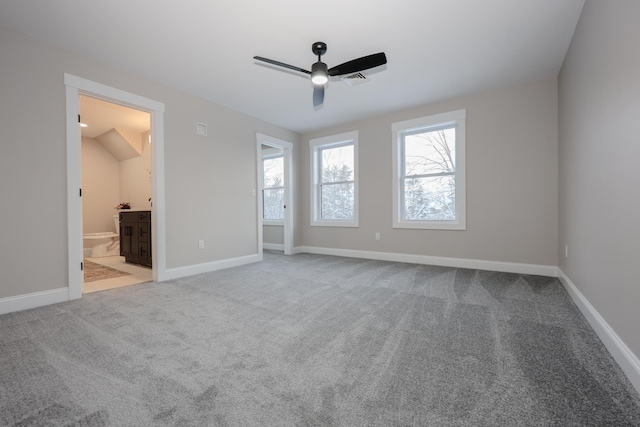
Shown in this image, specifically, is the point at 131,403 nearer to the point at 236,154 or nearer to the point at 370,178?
the point at 236,154

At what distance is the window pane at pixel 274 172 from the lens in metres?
6.34

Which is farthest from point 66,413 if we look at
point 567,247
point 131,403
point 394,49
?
point 567,247

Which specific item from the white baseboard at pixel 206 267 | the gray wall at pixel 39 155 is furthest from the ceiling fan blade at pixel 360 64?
the white baseboard at pixel 206 267

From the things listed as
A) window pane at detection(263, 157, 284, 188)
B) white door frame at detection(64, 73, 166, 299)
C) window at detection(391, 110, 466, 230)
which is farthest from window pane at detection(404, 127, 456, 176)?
white door frame at detection(64, 73, 166, 299)

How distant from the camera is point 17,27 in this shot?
96.0 inches

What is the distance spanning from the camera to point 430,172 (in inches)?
175

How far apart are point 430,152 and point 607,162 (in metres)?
2.72

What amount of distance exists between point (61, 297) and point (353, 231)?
13.3 feet

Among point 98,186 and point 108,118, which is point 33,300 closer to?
point 108,118

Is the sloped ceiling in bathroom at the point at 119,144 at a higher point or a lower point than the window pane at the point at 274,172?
higher

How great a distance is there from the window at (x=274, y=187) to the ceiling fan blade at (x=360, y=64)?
3727mm

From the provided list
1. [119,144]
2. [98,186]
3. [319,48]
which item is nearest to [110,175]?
[98,186]

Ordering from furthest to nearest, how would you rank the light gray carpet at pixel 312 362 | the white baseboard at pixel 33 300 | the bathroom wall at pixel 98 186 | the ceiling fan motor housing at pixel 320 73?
1. the bathroom wall at pixel 98 186
2. the ceiling fan motor housing at pixel 320 73
3. the white baseboard at pixel 33 300
4. the light gray carpet at pixel 312 362

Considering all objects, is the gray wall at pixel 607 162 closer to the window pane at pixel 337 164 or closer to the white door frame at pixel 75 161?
the window pane at pixel 337 164
